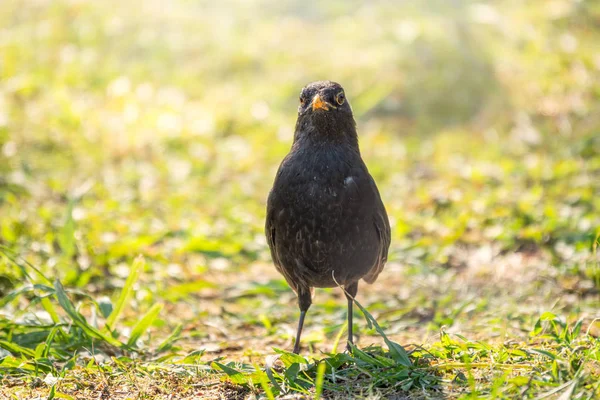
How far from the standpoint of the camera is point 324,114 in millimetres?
3717

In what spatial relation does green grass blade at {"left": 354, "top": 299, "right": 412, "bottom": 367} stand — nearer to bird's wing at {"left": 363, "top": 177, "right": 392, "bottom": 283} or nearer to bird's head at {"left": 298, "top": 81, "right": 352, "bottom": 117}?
bird's wing at {"left": 363, "top": 177, "right": 392, "bottom": 283}

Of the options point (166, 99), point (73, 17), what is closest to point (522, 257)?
point (166, 99)

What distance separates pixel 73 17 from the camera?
425 inches

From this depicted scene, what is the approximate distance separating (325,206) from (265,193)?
3809mm

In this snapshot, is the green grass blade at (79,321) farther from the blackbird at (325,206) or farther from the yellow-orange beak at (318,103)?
the yellow-orange beak at (318,103)

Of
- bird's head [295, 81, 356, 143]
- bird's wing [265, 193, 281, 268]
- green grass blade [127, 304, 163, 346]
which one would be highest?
bird's head [295, 81, 356, 143]

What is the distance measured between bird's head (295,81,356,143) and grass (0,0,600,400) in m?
1.09

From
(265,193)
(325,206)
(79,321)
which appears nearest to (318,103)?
(325,206)

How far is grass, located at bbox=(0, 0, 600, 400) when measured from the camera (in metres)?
3.18

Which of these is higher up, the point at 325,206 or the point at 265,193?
the point at 325,206

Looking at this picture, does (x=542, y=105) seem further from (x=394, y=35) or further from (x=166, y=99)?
(x=166, y=99)

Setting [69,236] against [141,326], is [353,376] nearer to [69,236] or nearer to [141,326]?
[141,326]

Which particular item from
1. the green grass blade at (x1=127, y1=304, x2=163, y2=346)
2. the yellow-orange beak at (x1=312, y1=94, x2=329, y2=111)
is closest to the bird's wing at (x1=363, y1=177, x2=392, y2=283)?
the yellow-orange beak at (x1=312, y1=94, x2=329, y2=111)

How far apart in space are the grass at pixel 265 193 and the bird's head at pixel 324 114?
109 cm
